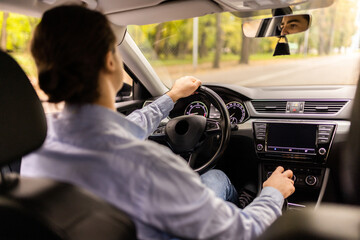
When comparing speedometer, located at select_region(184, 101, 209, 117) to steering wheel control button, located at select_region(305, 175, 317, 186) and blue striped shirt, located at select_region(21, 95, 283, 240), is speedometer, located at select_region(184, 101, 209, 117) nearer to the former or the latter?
steering wheel control button, located at select_region(305, 175, 317, 186)

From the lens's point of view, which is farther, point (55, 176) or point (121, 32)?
point (121, 32)

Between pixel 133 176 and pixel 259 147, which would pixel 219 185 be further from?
pixel 133 176

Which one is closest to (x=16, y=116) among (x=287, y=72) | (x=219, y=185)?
(x=219, y=185)

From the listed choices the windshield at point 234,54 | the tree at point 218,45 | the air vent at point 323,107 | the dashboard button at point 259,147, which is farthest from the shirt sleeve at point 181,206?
the tree at point 218,45

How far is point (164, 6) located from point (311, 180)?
→ 1.77 m

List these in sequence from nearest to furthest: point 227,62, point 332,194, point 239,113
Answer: point 332,194
point 239,113
point 227,62

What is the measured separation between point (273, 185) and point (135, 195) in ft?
2.61

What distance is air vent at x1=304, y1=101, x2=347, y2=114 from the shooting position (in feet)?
8.92

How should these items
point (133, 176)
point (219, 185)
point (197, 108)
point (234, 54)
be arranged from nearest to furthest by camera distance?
1. point (133, 176)
2. point (219, 185)
3. point (197, 108)
4. point (234, 54)

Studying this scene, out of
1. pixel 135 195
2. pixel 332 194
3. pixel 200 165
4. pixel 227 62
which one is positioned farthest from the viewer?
pixel 227 62

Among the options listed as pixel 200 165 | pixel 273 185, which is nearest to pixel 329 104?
pixel 200 165

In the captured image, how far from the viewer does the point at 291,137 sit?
8.93ft

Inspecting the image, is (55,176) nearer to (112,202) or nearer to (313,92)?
(112,202)

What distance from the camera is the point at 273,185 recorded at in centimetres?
159
